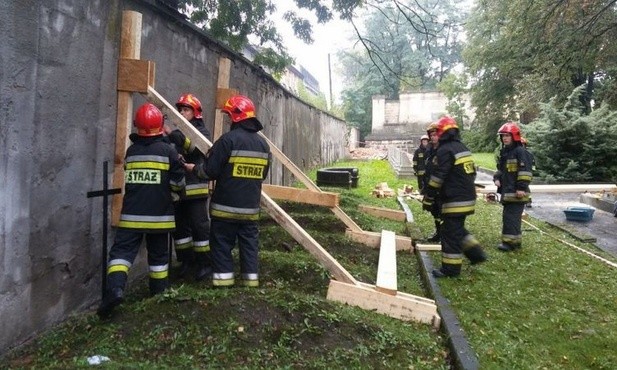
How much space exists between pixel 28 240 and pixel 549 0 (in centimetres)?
1522

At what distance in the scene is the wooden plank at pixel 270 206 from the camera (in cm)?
406

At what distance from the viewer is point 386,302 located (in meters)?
4.05

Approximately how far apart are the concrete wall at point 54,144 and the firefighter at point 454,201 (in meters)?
3.31

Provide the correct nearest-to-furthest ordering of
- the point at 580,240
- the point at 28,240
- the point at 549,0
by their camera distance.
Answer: the point at 28,240, the point at 580,240, the point at 549,0

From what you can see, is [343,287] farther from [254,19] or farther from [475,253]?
[254,19]

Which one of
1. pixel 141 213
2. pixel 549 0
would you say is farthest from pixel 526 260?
pixel 549 0

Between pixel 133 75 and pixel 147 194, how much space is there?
1.08m

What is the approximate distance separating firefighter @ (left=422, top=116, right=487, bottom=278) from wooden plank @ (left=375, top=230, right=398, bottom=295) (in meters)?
0.60

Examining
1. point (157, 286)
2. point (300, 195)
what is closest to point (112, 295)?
point (157, 286)

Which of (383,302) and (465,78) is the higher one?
(465,78)

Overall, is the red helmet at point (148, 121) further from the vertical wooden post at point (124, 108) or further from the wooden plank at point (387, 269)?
the wooden plank at point (387, 269)

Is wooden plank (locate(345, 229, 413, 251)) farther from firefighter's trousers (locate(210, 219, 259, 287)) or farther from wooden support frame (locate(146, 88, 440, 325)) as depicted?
firefighter's trousers (locate(210, 219, 259, 287))

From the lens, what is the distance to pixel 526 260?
20.7 ft

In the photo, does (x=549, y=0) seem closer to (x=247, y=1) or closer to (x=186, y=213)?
(x=247, y=1)
